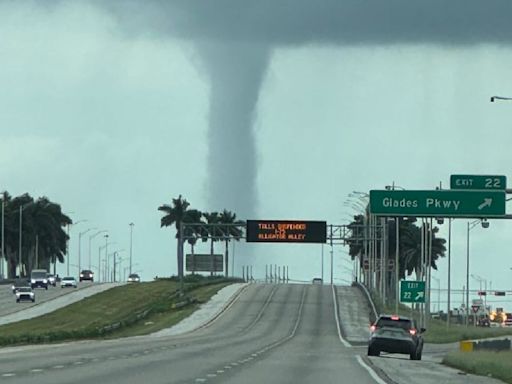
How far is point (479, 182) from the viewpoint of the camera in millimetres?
70312

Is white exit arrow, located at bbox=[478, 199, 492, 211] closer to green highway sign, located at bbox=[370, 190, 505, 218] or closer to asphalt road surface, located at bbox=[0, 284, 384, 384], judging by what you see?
green highway sign, located at bbox=[370, 190, 505, 218]

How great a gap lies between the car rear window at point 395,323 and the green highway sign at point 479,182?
7.67m

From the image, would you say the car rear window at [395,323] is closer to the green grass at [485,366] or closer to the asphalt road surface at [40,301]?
the green grass at [485,366]

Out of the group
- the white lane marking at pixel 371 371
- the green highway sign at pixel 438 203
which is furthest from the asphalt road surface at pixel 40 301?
the white lane marking at pixel 371 371

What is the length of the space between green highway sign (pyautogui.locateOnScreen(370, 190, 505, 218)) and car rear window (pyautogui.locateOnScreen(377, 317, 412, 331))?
6.89 metres

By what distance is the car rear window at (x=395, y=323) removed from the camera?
65625 mm

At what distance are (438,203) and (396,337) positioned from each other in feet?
28.8

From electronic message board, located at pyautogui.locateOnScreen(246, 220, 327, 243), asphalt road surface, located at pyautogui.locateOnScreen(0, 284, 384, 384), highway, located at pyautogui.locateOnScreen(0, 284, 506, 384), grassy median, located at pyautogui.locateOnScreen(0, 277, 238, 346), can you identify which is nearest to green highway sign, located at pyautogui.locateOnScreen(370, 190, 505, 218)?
highway, located at pyautogui.locateOnScreen(0, 284, 506, 384)

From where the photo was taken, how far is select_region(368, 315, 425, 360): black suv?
64.8 m

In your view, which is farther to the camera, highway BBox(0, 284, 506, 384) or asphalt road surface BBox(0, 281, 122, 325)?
A: asphalt road surface BBox(0, 281, 122, 325)

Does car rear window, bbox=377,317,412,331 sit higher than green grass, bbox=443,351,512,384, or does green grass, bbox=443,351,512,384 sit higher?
car rear window, bbox=377,317,412,331

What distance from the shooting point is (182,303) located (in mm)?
136375

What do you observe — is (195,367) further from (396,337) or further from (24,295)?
(24,295)

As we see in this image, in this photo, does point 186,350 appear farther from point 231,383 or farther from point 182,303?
point 182,303
